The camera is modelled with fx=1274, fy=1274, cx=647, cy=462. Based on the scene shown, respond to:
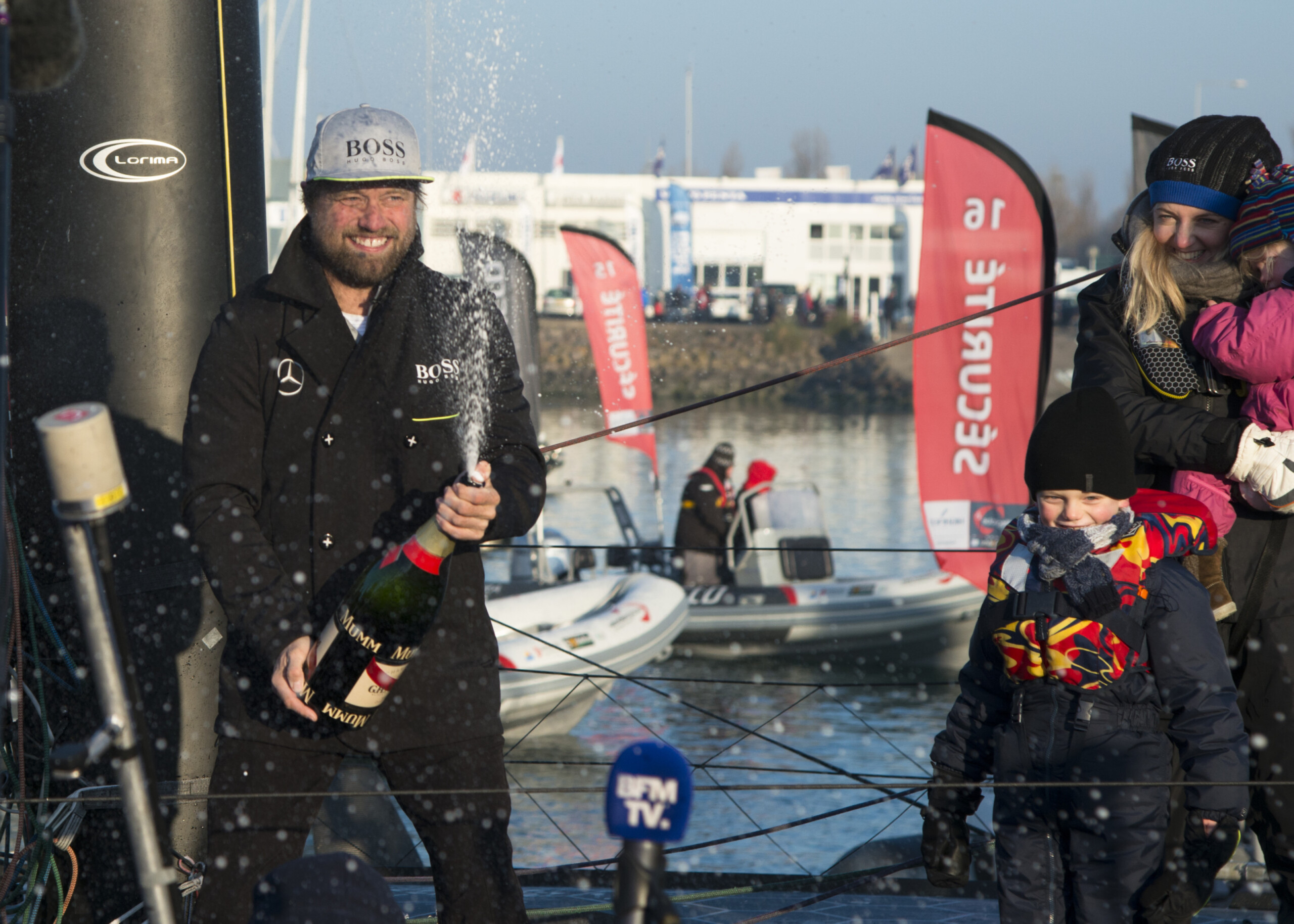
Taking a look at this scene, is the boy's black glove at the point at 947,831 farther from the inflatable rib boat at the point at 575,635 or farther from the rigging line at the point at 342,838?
the inflatable rib boat at the point at 575,635

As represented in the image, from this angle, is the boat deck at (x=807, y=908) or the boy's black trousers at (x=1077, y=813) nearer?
the boy's black trousers at (x=1077, y=813)

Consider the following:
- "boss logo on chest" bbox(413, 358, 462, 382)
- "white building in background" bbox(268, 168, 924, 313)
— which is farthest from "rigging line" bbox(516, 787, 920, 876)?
"white building in background" bbox(268, 168, 924, 313)

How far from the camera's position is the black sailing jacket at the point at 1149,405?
8.60 feet

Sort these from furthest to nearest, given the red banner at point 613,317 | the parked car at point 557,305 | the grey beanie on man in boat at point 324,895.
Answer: the parked car at point 557,305, the red banner at point 613,317, the grey beanie on man in boat at point 324,895

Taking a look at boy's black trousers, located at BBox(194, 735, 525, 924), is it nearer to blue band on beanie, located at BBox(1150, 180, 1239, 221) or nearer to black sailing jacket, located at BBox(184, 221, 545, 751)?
black sailing jacket, located at BBox(184, 221, 545, 751)

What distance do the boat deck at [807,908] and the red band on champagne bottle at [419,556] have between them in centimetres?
132

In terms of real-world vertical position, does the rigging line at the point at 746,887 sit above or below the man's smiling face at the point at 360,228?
below

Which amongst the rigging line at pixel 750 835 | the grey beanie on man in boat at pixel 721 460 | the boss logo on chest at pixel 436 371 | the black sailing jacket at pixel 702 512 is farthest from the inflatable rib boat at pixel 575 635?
the boss logo on chest at pixel 436 371

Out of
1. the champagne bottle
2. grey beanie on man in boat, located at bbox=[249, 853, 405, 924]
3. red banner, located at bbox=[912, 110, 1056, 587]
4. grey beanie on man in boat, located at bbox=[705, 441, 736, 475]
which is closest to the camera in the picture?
grey beanie on man in boat, located at bbox=[249, 853, 405, 924]

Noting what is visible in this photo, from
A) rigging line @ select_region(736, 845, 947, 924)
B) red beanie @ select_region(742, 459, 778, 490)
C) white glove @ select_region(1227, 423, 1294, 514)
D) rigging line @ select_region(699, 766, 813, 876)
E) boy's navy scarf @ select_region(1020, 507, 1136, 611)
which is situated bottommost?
red beanie @ select_region(742, 459, 778, 490)

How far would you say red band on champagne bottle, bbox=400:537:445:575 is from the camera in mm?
2312

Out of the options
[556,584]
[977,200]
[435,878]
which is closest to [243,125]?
[435,878]

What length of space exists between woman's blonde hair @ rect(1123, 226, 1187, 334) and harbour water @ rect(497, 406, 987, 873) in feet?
3.56

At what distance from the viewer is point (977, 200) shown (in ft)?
35.3
